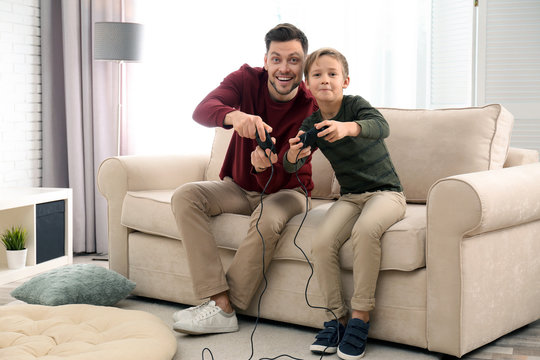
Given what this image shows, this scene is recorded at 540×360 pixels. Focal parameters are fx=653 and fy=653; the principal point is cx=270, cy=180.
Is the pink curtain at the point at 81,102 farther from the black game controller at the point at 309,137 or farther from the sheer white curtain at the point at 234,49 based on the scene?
the black game controller at the point at 309,137

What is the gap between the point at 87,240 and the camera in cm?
409

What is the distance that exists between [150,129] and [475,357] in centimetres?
262

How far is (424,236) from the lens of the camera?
2.12m

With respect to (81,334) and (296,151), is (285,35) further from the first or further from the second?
(81,334)

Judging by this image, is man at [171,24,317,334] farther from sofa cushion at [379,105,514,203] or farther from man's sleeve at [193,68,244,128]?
sofa cushion at [379,105,514,203]

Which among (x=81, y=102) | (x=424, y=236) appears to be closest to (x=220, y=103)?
(x=424, y=236)

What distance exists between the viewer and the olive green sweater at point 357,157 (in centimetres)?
230

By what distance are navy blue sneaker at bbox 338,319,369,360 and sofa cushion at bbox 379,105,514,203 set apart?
30.5 inches

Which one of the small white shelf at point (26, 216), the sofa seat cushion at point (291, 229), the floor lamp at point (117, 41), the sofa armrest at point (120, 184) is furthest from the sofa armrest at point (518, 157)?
the small white shelf at point (26, 216)

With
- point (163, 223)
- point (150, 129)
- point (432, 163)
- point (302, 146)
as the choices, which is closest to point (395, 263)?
point (302, 146)

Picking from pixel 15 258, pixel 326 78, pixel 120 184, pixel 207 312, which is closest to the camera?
pixel 326 78

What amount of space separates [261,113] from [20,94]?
6.69 feet

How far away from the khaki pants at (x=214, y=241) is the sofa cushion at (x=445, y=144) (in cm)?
50

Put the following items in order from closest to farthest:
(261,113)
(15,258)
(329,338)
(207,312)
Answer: (329,338)
(207,312)
(261,113)
(15,258)
